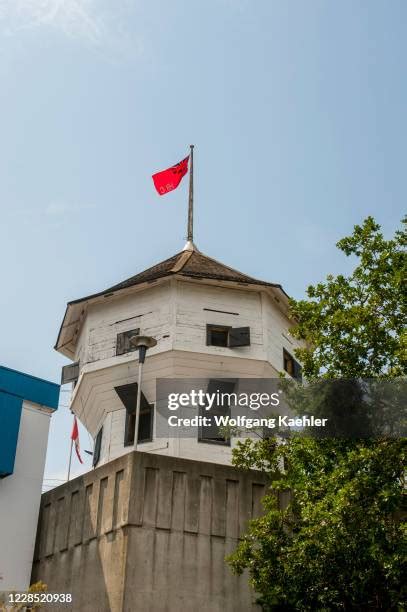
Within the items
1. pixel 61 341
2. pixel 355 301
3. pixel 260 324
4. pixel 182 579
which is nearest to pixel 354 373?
pixel 355 301

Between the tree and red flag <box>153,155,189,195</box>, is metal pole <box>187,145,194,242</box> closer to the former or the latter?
red flag <box>153,155,189,195</box>

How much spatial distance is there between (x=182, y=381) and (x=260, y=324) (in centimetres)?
365

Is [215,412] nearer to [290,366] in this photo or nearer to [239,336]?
[239,336]

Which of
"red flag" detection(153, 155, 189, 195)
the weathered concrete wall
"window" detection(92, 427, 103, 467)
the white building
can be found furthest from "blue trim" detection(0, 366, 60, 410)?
"red flag" detection(153, 155, 189, 195)

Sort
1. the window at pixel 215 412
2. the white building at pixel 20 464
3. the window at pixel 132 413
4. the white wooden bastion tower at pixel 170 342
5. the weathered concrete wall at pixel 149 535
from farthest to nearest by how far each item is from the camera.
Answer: the window at pixel 132 413, the white wooden bastion tower at pixel 170 342, the window at pixel 215 412, the white building at pixel 20 464, the weathered concrete wall at pixel 149 535

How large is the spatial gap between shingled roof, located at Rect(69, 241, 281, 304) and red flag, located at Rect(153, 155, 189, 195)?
9.69 ft

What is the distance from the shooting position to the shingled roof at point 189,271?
28.5 m

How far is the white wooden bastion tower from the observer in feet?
89.2

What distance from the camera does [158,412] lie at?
27.2 metres

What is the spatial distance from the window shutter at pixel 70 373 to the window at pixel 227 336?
5216mm

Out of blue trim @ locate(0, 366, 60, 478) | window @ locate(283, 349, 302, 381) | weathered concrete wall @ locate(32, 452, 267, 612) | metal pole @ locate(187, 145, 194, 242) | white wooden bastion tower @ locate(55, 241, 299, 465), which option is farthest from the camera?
metal pole @ locate(187, 145, 194, 242)

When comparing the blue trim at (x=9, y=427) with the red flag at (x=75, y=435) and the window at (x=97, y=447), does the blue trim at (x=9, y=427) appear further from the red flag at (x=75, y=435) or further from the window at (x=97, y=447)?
the red flag at (x=75, y=435)

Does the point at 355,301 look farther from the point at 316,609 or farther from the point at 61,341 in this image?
the point at 61,341

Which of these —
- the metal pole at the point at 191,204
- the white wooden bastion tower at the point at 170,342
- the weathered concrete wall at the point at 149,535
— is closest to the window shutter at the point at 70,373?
the white wooden bastion tower at the point at 170,342
